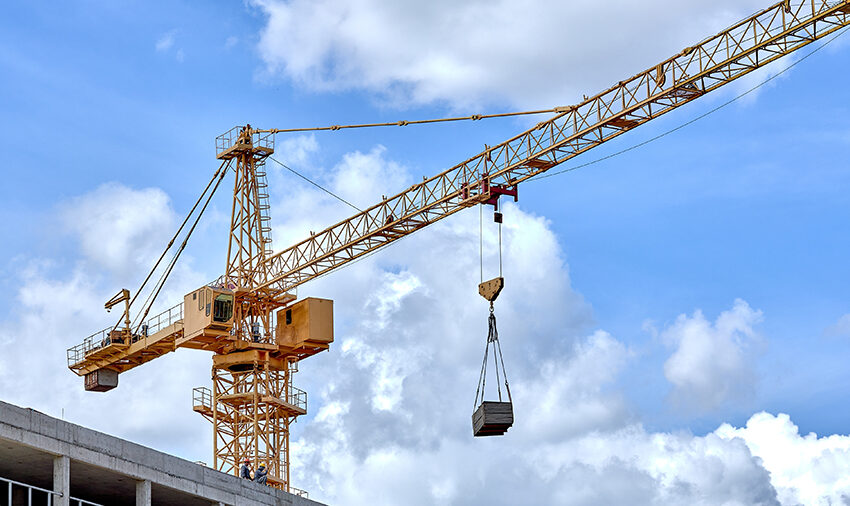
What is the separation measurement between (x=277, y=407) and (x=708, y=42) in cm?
3440

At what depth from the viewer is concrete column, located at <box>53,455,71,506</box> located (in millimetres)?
40688

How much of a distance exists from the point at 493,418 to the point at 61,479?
18.7 m

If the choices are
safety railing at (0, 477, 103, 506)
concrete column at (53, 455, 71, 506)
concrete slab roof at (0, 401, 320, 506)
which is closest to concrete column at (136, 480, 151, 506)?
concrete slab roof at (0, 401, 320, 506)

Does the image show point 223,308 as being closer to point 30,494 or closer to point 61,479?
point 61,479

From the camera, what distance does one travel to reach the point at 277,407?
90.1 metres

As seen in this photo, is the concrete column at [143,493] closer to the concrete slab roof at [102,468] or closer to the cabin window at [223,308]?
the concrete slab roof at [102,468]

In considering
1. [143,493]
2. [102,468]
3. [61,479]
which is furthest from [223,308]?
[61,479]

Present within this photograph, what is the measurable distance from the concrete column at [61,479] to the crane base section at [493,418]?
59.4 feet

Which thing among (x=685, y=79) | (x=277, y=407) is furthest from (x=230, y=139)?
(x=685, y=79)

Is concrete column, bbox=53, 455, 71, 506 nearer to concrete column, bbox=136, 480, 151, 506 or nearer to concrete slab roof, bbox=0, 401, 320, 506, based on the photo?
concrete slab roof, bbox=0, 401, 320, 506

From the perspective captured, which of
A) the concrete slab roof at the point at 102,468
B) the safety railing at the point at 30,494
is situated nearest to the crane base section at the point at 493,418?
the concrete slab roof at the point at 102,468

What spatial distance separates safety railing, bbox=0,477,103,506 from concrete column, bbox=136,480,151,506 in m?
1.22

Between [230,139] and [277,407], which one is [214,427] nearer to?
[277,407]

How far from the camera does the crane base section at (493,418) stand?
55.2 metres
